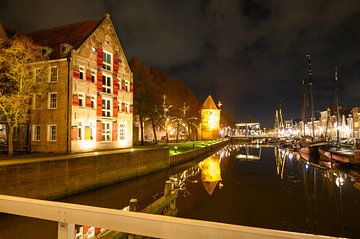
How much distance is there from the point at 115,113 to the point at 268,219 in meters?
21.1

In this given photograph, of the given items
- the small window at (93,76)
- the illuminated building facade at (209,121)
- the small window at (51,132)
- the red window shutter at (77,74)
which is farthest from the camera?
the illuminated building facade at (209,121)

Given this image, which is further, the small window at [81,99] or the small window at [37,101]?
the small window at [37,101]

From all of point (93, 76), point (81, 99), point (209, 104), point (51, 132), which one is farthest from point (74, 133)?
point (209, 104)

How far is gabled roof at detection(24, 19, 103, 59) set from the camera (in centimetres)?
2692

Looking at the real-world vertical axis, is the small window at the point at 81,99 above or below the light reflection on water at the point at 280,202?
above

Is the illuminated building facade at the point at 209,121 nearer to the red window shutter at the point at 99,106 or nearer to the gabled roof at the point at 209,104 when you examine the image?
the gabled roof at the point at 209,104

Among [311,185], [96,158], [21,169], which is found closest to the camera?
[21,169]

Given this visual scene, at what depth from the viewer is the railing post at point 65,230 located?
2650mm

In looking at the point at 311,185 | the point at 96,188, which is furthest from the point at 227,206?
the point at 311,185

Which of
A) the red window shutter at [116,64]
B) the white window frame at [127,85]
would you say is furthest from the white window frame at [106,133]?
the red window shutter at [116,64]

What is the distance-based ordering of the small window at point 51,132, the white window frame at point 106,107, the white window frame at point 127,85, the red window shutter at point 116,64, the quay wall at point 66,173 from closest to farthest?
the quay wall at point 66,173
the small window at point 51,132
the white window frame at point 106,107
the red window shutter at point 116,64
the white window frame at point 127,85

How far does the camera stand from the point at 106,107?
2911 cm

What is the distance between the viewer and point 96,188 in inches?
756

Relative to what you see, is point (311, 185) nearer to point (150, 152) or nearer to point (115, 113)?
point (150, 152)
